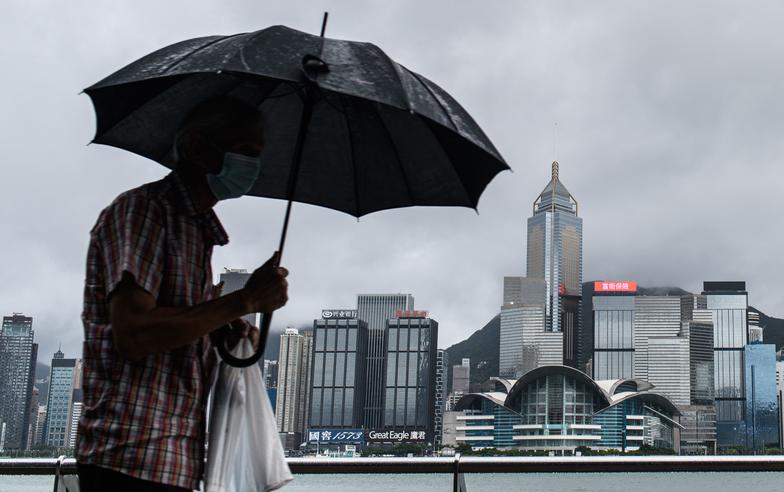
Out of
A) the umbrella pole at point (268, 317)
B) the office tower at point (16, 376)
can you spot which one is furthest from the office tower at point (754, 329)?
the umbrella pole at point (268, 317)

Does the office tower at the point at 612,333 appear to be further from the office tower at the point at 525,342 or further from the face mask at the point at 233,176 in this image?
the face mask at the point at 233,176

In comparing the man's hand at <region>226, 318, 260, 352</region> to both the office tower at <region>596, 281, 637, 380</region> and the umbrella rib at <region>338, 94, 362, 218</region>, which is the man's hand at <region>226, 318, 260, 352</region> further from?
the office tower at <region>596, 281, 637, 380</region>

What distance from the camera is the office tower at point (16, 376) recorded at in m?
159

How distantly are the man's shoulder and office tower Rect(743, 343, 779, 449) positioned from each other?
14555cm

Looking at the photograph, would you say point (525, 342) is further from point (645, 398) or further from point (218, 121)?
point (218, 121)

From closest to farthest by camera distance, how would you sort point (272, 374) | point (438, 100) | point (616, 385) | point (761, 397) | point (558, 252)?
1. point (438, 100)
2. point (616, 385)
3. point (761, 397)
4. point (272, 374)
5. point (558, 252)

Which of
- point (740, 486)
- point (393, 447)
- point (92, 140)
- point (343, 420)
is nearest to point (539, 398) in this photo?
point (393, 447)

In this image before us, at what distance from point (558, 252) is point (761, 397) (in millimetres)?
52892

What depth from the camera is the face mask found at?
1.80m

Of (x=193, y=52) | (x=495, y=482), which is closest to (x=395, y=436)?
(x=495, y=482)

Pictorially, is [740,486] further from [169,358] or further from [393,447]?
[393,447]

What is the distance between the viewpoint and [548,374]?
91.6 m

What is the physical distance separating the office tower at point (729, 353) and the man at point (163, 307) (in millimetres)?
147673

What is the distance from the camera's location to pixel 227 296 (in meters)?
1.68
